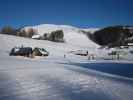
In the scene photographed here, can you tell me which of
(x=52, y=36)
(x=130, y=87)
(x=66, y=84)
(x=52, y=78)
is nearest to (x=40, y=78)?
(x=52, y=78)

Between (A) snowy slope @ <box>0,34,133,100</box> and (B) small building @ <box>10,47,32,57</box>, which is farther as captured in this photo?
(B) small building @ <box>10,47,32,57</box>

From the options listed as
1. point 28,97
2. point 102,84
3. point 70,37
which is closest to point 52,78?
point 102,84

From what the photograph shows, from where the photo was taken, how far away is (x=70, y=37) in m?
121

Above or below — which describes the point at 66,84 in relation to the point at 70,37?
below

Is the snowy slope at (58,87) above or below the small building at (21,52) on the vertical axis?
below

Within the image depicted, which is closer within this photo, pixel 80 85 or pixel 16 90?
pixel 16 90

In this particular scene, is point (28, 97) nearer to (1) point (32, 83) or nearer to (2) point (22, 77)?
(1) point (32, 83)

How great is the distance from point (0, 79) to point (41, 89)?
203 centimetres

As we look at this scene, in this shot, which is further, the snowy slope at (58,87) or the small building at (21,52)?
the small building at (21,52)

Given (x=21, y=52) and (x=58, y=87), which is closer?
(x=58, y=87)

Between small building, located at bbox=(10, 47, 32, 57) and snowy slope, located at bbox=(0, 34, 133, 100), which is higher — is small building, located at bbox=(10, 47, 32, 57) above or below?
above

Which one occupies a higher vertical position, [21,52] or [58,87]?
[21,52]

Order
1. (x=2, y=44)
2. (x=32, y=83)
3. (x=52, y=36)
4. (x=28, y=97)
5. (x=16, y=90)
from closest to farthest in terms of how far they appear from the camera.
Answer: (x=28, y=97) → (x=16, y=90) → (x=32, y=83) → (x=2, y=44) → (x=52, y=36)

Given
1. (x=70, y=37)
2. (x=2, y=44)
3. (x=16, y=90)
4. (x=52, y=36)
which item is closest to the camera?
(x=16, y=90)
